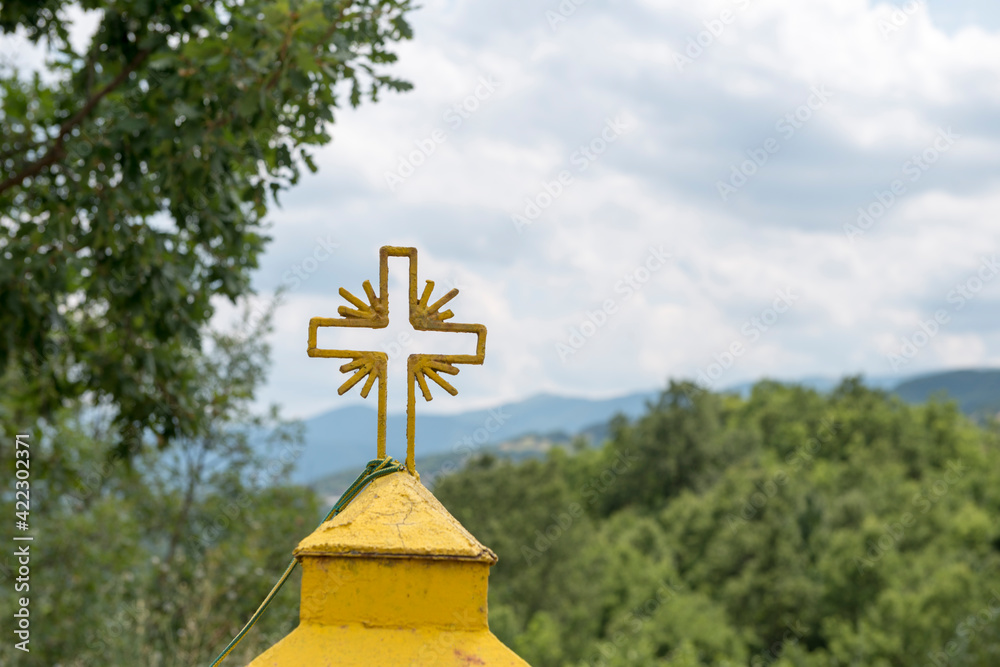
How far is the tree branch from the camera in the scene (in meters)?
6.48

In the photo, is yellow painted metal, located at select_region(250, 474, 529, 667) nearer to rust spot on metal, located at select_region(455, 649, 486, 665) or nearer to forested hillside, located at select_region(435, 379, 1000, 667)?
rust spot on metal, located at select_region(455, 649, 486, 665)

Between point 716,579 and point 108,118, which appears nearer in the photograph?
point 108,118

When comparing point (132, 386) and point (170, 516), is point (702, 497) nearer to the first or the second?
point (170, 516)

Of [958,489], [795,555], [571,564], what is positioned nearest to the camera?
[571,564]

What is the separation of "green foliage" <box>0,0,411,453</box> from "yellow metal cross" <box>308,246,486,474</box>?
2.82 m

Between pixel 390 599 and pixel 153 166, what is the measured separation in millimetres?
4410

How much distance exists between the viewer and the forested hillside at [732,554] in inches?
1544

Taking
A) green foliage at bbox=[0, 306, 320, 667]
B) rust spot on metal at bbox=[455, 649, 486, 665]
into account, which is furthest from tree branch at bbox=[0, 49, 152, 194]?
rust spot on metal at bbox=[455, 649, 486, 665]

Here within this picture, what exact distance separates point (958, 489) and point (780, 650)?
748 inches

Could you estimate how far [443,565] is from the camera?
2506mm

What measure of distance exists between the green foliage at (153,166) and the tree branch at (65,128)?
1cm

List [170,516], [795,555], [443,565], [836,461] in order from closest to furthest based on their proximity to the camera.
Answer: [443,565]
[170,516]
[795,555]
[836,461]

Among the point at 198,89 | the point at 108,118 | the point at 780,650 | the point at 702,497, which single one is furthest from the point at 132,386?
the point at 702,497

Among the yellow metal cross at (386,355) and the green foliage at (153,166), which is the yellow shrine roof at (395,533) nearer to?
the yellow metal cross at (386,355)
